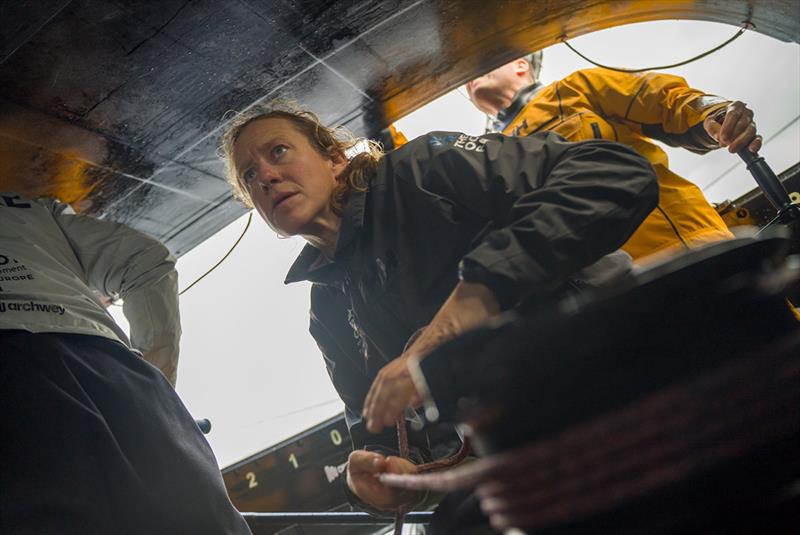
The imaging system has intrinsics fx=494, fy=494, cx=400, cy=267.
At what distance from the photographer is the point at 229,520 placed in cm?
132

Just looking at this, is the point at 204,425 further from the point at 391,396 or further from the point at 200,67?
the point at 200,67

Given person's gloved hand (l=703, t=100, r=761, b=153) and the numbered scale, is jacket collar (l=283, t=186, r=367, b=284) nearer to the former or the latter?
person's gloved hand (l=703, t=100, r=761, b=153)

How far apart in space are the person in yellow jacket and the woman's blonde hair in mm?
867

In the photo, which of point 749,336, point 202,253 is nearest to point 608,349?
point 749,336

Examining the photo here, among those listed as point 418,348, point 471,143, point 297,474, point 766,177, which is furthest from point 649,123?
point 297,474

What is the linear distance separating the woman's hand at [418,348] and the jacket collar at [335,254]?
51 centimetres

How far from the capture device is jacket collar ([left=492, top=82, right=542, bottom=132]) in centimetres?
246

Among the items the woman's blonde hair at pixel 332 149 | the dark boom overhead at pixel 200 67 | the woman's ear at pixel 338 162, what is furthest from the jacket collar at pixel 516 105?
the woman's ear at pixel 338 162

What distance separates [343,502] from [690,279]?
286 cm

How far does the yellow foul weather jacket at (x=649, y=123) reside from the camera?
6.07 ft

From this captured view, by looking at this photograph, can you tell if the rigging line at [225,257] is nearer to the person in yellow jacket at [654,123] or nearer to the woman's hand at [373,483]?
the person in yellow jacket at [654,123]

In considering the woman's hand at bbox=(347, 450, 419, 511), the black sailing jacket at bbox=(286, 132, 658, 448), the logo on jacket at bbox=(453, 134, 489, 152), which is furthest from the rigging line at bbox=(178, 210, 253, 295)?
the woman's hand at bbox=(347, 450, 419, 511)

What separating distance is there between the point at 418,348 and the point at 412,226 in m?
0.50

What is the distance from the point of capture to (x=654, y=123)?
6.93ft
